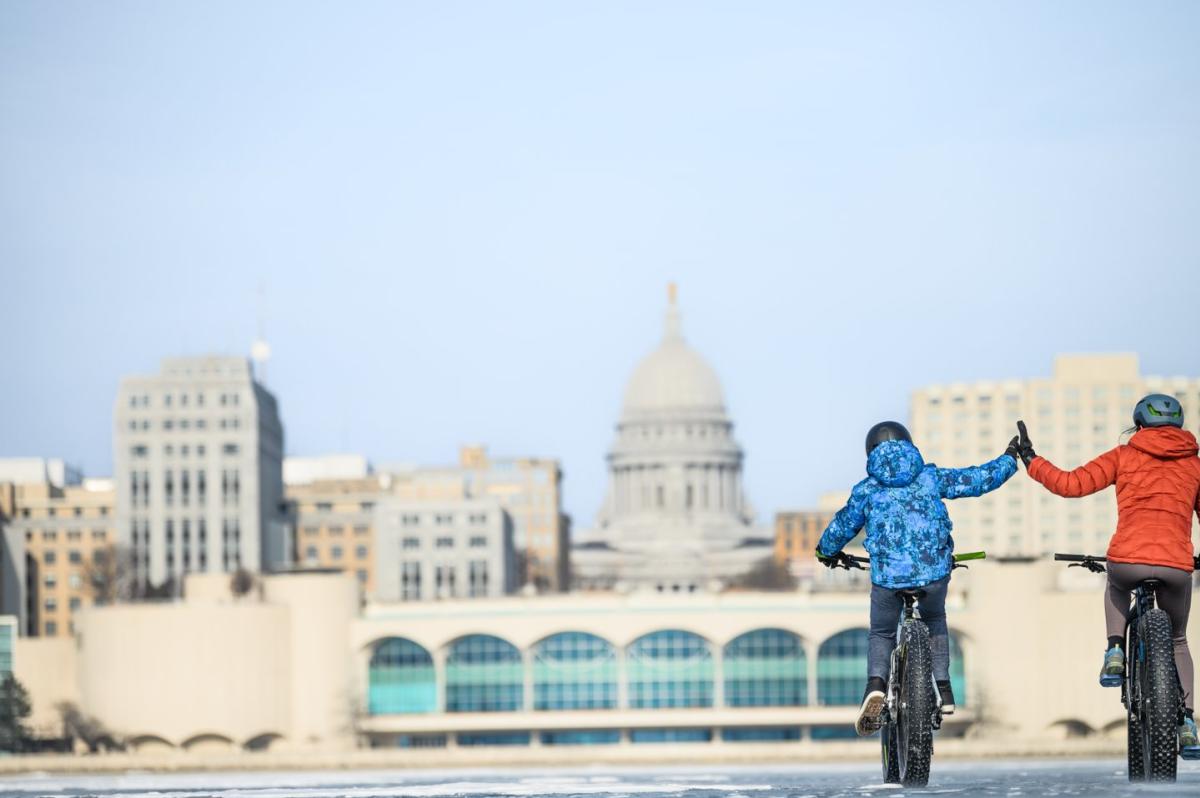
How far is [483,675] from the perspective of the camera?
124 meters

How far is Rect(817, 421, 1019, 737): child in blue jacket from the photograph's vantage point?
17.2 m

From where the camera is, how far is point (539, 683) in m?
123

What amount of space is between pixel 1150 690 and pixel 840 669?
10568 centimetres

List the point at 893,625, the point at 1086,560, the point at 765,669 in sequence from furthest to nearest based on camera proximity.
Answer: the point at 765,669, the point at 1086,560, the point at 893,625

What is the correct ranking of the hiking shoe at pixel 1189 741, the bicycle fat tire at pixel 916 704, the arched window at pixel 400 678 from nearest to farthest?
the hiking shoe at pixel 1189 741
the bicycle fat tire at pixel 916 704
the arched window at pixel 400 678

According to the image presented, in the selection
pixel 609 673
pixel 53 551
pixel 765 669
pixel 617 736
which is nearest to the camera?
pixel 617 736

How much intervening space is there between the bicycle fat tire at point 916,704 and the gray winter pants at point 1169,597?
1346mm

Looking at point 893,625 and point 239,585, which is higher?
point 893,625

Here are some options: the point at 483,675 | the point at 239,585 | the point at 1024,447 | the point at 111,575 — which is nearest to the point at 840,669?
the point at 483,675

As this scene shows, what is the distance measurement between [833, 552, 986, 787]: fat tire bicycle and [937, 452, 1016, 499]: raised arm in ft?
1.57

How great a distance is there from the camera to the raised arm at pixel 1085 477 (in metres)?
17.3

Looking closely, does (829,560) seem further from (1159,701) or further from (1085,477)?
(1159,701)

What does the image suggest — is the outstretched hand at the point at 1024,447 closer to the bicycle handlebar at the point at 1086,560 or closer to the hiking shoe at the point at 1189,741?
the bicycle handlebar at the point at 1086,560

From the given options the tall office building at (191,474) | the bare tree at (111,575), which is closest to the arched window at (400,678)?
the bare tree at (111,575)
